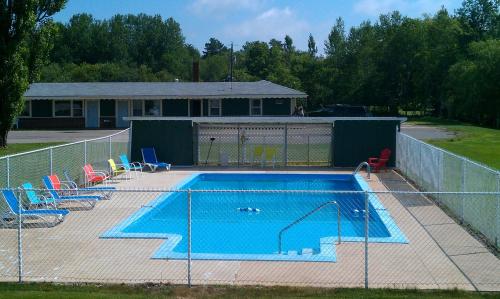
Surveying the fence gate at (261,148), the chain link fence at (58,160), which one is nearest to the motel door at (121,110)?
the fence gate at (261,148)

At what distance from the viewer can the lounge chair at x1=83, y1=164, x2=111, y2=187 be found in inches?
786

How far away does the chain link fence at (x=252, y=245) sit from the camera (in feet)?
32.2

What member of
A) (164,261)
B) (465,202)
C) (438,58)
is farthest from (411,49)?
(164,261)

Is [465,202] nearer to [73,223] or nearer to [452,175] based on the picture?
[452,175]

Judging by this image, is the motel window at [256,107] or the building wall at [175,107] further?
the building wall at [175,107]

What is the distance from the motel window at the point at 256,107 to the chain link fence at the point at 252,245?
101 ft

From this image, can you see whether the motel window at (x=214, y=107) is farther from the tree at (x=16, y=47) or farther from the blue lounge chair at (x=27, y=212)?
the blue lounge chair at (x=27, y=212)

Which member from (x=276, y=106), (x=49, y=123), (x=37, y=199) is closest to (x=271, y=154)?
(x=37, y=199)

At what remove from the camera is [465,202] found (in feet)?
45.9

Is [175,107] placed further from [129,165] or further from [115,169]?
[115,169]

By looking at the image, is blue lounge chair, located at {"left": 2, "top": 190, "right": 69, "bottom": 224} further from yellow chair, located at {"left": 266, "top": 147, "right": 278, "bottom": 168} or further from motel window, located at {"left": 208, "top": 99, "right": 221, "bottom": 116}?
motel window, located at {"left": 208, "top": 99, "right": 221, "bottom": 116}

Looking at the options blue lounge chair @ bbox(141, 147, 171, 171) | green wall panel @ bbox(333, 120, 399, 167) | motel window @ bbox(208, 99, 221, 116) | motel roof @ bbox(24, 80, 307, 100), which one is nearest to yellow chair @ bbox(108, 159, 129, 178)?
blue lounge chair @ bbox(141, 147, 171, 171)

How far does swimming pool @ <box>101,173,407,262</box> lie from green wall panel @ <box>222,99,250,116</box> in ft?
86.2

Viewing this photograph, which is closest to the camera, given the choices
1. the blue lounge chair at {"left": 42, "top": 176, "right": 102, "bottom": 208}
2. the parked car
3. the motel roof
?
the blue lounge chair at {"left": 42, "top": 176, "right": 102, "bottom": 208}
